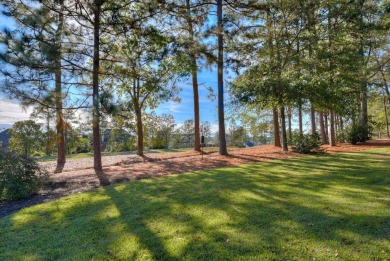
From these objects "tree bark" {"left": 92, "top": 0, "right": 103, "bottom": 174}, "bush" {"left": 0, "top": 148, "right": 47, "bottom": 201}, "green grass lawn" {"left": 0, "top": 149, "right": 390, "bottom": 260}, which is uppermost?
"tree bark" {"left": 92, "top": 0, "right": 103, "bottom": 174}

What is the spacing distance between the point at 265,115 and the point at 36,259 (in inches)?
747

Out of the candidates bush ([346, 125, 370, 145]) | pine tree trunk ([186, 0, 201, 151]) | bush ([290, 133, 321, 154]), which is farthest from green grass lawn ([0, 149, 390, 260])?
bush ([346, 125, 370, 145])

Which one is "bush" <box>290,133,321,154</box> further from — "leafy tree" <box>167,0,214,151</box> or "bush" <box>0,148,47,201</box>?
"bush" <box>0,148,47,201</box>

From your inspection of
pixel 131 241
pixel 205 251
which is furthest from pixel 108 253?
pixel 205 251

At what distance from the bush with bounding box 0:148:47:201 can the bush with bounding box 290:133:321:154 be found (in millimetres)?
9158

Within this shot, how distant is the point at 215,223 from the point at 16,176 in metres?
4.64

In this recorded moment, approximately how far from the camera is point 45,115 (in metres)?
7.55

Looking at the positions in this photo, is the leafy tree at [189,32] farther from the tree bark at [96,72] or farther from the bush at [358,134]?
the bush at [358,134]

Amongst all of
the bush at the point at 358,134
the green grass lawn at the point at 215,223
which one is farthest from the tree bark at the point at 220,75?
the bush at the point at 358,134

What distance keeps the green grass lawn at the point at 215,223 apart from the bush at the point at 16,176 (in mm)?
1112

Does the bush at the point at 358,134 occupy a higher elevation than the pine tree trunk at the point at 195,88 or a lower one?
lower

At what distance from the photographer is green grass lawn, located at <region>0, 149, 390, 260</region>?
252 centimetres

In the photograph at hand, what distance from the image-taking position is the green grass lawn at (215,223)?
2.52m

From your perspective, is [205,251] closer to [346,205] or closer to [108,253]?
[108,253]
